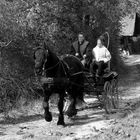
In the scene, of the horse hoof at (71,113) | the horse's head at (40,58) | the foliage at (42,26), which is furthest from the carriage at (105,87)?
the horse's head at (40,58)

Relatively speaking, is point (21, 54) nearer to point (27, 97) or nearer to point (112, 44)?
point (27, 97)

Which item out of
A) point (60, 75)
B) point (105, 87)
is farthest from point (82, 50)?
point (60, 75)

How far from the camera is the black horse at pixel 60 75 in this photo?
28.5ft

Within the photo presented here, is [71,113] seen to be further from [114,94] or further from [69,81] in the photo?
[114,94]

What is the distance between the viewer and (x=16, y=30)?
13.1m

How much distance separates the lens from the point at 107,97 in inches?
428

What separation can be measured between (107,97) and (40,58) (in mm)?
3107

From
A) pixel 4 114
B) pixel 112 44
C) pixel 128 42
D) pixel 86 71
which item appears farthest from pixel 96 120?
pixel 128 42

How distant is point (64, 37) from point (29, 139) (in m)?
10.2

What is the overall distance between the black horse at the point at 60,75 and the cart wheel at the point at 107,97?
27.6 inches

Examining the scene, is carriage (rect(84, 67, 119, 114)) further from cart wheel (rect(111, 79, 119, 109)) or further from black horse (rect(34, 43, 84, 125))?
black horse (rect(34, 43, 84, 125))

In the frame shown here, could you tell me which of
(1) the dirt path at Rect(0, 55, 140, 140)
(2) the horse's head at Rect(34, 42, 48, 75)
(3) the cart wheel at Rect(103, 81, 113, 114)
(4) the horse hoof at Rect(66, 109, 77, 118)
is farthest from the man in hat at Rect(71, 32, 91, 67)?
(2) the horse's head at Rect(34, 42, 48, 75)

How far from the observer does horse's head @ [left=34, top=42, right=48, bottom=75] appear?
28.0 feet

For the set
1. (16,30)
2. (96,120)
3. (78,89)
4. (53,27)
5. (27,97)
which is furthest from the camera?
(53,27)
